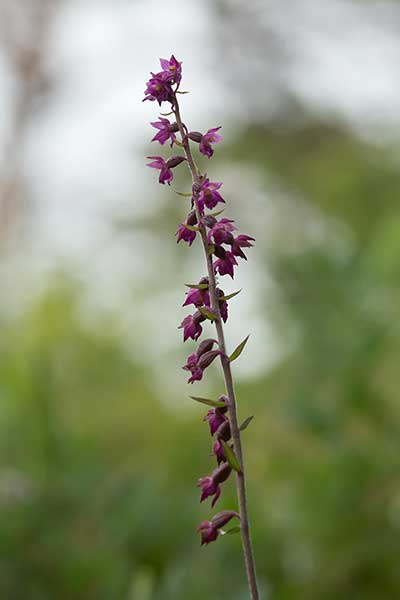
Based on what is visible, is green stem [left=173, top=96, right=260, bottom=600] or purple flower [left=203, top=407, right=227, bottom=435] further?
purple flower [left=203, top=407, right=227, bottom=435]

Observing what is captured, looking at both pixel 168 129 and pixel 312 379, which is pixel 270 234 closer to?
pixel 312 379

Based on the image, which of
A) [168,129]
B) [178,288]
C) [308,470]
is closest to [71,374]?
[178,288]

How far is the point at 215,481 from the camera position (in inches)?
53.4

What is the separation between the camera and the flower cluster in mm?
1278

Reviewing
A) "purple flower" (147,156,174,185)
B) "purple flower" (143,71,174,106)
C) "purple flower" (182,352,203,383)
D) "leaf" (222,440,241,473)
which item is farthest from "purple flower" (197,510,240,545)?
"purple flower" (143,71,174,106)

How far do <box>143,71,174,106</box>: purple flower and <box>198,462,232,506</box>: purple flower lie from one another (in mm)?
601

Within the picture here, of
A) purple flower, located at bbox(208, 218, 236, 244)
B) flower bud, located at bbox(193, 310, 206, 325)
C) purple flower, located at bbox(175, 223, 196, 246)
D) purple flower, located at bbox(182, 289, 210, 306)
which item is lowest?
flower bud, located at bbox(193, 310, 206, 325)

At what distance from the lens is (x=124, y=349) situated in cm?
758

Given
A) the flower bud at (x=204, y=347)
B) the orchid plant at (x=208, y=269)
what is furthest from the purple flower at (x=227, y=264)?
the flower bud at (x=204, y=347)

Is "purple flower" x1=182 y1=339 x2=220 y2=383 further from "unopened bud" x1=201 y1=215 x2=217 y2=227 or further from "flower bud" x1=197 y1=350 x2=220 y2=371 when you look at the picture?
"unopened bud" x1=201 y1=215 x2=217 y2=227

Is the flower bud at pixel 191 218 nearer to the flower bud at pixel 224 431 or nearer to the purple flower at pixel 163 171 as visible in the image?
A: the purple flower at pixel 163 171

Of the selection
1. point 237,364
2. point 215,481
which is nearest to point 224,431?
point 215,481

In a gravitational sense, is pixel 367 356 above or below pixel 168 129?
above

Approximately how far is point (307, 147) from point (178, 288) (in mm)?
2219
